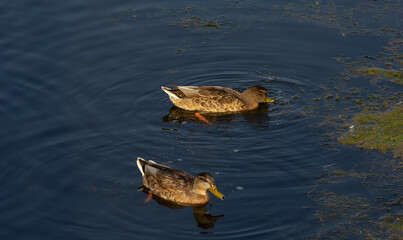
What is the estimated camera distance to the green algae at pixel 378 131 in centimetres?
1174

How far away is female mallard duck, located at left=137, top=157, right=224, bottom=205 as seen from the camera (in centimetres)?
1063

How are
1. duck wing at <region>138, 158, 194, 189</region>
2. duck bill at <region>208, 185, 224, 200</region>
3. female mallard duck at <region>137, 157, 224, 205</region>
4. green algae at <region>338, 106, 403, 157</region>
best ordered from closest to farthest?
duck bill at <region>208, 185, 224, 200</region> → female mallard duck at <region>137, 157, 224, 205</region> → duck wing at <region>138, 158, 194, 189</region> → green algae at <region>338, 106, 403, 157</region>

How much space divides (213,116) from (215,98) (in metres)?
0.37

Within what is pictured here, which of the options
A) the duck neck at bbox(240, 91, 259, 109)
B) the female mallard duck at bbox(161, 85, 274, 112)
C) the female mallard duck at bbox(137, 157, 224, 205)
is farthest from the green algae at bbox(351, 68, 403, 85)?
the female mallard duck at bbox(137, 157, 224, 205)

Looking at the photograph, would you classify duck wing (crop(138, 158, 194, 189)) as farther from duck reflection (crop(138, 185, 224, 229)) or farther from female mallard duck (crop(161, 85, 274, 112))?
female mallard duck (crop(161, 85, 274, 112))

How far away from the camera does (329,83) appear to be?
45.9 ft

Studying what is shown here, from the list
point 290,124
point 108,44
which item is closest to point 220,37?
point 108,44

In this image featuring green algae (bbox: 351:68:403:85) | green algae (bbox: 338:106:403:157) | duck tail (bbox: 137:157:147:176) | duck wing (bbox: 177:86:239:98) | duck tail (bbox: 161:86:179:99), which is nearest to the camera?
duck tail (bbox: 137:157:147:176)

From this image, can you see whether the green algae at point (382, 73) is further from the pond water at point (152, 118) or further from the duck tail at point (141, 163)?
the duck tail at point (141, 163)

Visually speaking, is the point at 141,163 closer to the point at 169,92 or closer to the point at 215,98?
the point at 169,92

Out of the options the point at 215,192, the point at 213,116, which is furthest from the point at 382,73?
the point at 215,192

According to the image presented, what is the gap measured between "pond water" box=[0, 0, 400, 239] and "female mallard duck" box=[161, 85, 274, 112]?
0.24m

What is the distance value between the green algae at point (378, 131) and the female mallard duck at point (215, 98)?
2.11 metres

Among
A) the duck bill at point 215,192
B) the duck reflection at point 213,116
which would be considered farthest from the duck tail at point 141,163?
the duck reflection at point 213,116
